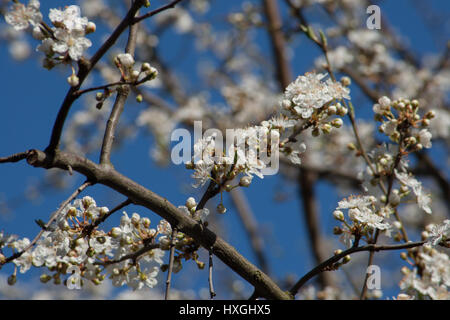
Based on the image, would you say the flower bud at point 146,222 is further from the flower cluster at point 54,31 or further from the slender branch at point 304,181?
the slender branch at point 304,181

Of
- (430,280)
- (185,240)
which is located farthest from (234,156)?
(430,280)

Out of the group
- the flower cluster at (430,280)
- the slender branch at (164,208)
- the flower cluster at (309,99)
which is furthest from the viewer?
the flower cluster at (430,280)

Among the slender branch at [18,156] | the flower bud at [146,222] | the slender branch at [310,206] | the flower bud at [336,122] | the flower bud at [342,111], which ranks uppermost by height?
the slender branch at [310,206]

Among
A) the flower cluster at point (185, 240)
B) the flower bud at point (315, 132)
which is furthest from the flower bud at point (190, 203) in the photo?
the flower bud at point (315, 132)

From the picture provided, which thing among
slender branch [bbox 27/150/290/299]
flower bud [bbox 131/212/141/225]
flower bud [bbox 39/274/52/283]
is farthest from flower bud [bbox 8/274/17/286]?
slender branch [bbox 27/150/290/299]

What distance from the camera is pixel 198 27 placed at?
8227 millimetres

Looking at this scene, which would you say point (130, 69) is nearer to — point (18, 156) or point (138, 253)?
point (18, 156)

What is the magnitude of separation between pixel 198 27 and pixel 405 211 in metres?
4.44

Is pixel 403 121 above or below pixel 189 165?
above

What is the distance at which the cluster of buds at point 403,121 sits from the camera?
2494 mm

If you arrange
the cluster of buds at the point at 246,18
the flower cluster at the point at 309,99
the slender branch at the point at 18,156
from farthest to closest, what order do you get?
the cluster of buds at the point at 246,18 → the flower cluster at the point at 309,99 → the slender branch at the point at 18,156

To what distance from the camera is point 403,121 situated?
251 cm

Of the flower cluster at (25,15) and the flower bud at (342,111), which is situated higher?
the flower cluster at (25,15)
